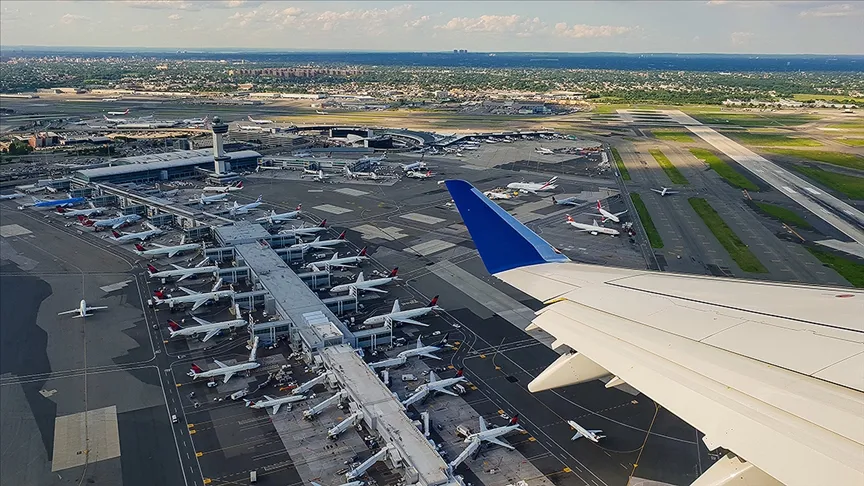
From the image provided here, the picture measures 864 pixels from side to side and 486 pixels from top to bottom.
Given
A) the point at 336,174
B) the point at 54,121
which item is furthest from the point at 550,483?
the point at 54,121


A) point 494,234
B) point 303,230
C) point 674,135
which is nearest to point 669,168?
point 674,135

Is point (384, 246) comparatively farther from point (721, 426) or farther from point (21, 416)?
point (721, 426)

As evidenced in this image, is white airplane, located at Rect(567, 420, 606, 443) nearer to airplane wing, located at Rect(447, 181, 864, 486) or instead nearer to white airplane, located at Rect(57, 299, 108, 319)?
airplane wing, located at Rect(447, 181, 864, 486)

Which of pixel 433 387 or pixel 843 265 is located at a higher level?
pixel 843 265

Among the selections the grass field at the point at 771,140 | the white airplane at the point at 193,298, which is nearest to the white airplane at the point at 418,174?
the white airplane at the point at 193,298

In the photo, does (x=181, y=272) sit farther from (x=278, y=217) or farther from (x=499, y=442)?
(x=499, y=442)

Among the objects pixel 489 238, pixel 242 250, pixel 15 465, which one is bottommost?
pixel 15 465
